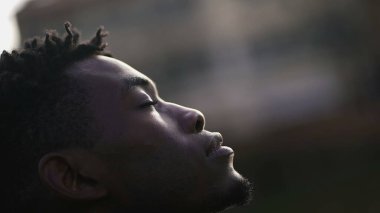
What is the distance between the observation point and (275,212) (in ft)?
52.9

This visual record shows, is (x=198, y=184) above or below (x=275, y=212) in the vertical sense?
above

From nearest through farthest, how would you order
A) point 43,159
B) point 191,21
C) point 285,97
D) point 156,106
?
point 43,159
point 156,106
point 285,97
point 191,21

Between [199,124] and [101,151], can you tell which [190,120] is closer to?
[199,124]

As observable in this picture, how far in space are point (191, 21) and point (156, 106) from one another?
23.2 meters

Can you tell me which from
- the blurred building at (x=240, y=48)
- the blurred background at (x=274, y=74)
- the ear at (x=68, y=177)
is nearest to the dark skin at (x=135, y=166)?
the ear at (x=68, y=177)

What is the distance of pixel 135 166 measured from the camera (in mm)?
2457

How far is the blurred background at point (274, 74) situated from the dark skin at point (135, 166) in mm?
11954

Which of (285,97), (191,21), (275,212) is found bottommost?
(275,212)

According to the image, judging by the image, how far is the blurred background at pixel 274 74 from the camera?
16.8 meters

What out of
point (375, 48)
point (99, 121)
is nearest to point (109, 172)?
point (99, 121)

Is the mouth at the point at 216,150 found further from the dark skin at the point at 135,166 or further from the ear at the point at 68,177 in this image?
the ear at the point at 68,177

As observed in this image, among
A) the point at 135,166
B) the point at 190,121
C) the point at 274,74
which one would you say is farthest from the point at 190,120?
the point at 274,74

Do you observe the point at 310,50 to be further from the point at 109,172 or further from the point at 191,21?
the point at 109,172

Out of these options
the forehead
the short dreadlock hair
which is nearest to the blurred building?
the forehead
